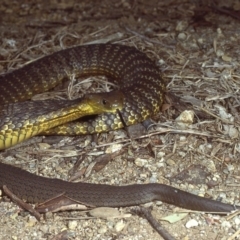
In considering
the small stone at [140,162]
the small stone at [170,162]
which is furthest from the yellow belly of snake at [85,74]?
the small stone at [170,162]

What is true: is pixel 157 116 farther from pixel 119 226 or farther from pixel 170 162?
pixel 119 226

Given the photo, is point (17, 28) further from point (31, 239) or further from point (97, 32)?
point (31, 239)

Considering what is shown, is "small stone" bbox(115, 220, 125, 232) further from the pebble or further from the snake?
the snake

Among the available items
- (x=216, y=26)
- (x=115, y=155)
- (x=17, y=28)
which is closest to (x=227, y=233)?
(x=115, y=155)

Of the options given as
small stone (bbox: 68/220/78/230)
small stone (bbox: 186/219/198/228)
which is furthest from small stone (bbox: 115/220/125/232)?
small stone (bbox: 186/219/198/228)

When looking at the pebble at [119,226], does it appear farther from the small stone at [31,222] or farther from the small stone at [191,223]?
the small stone at [31,222]

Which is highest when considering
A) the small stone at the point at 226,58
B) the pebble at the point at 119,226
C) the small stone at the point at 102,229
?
the small stone at the point at 226,58

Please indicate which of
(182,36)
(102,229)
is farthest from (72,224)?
(182,36)
